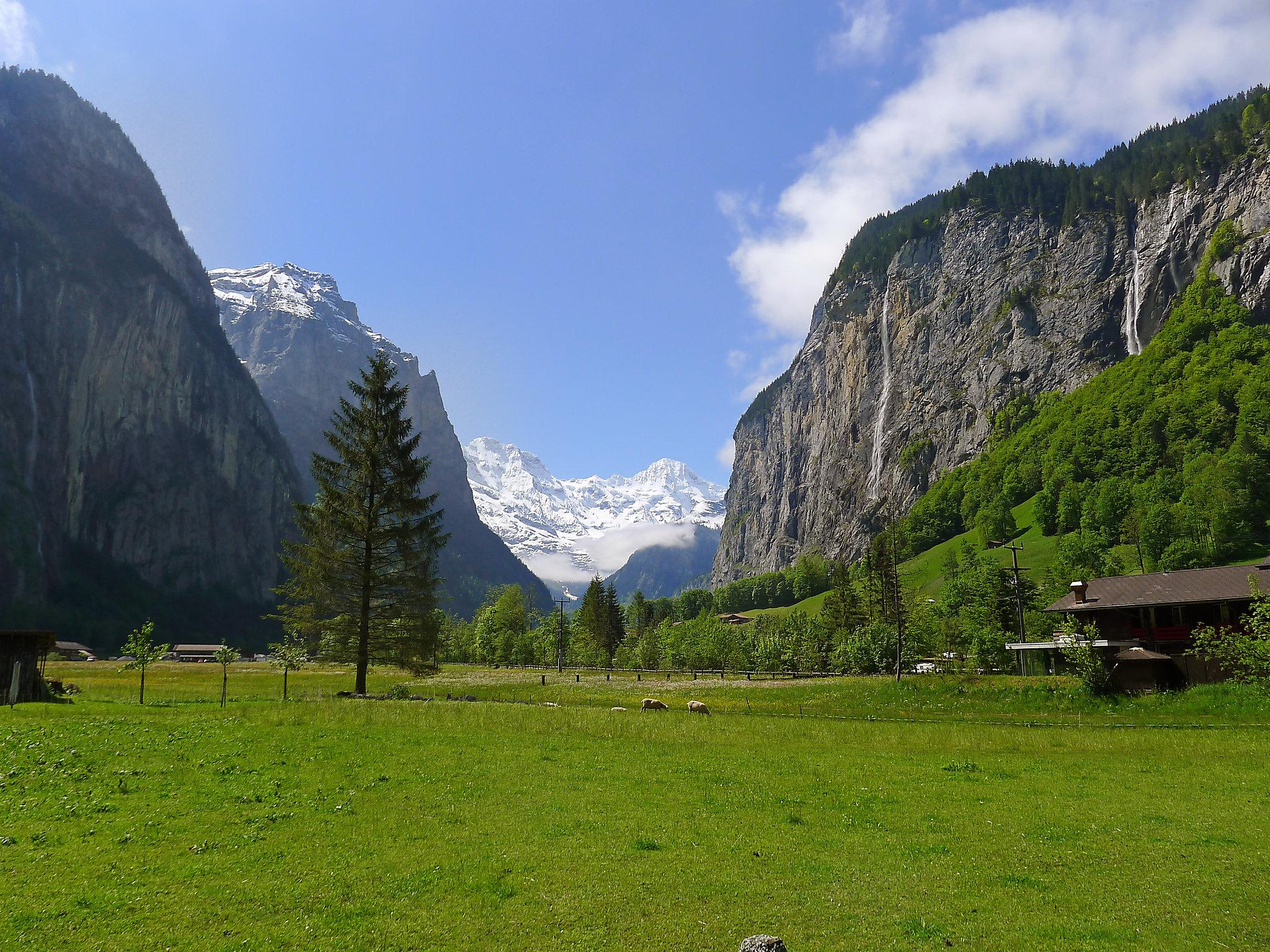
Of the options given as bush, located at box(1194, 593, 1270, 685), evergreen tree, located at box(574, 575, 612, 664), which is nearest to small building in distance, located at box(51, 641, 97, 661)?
evergreen tree, located at box(574, 575, 612, 664)

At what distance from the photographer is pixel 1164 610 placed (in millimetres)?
57094

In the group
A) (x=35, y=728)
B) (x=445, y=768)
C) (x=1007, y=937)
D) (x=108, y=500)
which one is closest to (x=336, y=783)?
(x=445, y=768)

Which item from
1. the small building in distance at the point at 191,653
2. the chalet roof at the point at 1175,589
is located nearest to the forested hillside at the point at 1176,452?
the chalet roof at the point at 1175,589

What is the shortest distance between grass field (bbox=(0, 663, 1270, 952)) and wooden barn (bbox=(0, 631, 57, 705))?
34.3 feet

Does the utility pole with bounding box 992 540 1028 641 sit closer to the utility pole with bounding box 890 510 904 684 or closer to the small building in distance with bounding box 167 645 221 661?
the utility pole with bounding box 890 510 904 684

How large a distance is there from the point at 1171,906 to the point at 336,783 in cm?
1667

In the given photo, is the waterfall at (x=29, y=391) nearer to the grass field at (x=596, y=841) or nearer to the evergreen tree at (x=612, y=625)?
the evergreen tree at (x=612, y=625)

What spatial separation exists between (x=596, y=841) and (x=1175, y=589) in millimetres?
64226

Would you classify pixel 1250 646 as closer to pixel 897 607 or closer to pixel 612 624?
pixel 897 607

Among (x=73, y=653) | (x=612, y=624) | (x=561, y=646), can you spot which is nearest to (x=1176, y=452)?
(x=612, y=624)

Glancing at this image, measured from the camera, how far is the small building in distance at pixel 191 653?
509ft

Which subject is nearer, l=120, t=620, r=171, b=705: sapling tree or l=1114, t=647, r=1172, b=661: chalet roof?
l=120, t=620, r=171, b=705: sapling tree

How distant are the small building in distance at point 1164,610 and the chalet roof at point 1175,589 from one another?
1.8 inches

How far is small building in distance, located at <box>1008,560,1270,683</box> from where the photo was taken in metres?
52.5
